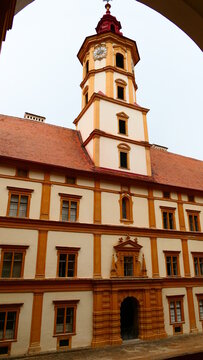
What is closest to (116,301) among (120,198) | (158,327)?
(158,327)

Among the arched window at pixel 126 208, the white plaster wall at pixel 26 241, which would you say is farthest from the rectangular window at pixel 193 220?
the white plaster wall at pixel 26 241

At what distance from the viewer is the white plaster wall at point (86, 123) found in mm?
23697

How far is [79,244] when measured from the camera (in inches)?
708

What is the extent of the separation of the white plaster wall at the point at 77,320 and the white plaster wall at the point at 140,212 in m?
6.77

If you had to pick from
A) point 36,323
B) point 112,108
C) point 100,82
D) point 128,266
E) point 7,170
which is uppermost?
point 100,82

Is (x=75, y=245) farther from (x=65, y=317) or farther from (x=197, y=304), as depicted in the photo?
(x=197, y=304)

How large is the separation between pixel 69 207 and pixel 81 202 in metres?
1.06

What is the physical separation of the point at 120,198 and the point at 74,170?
4.46 m

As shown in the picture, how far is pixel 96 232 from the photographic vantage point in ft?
61.4

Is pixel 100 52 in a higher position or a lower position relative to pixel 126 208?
higher

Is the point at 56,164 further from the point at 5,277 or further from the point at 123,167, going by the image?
the point at 5,277

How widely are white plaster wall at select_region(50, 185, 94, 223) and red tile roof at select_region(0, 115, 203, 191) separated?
1761 mm

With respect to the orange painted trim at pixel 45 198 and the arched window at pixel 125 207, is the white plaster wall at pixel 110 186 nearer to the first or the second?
the arched window at pixel 125 207

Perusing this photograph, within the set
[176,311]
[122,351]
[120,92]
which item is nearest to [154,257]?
[176,311]
